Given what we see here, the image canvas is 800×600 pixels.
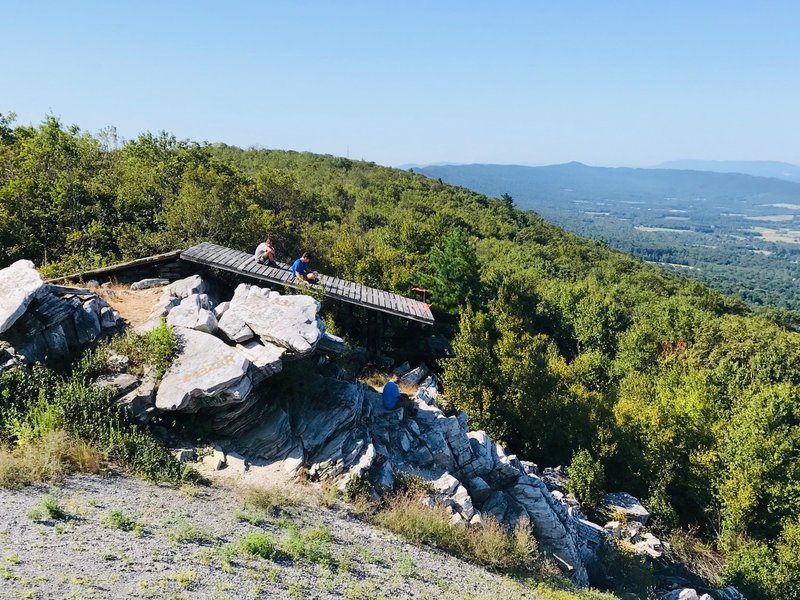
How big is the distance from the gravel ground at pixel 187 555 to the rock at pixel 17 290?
385 centimetres

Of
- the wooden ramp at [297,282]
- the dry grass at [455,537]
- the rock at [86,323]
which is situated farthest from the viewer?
the wooden ramp at [297,282]

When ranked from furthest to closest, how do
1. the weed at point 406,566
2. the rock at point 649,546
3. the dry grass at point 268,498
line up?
1. the rock at point 649,546
2. the dry grass at point 268,498
3. the weed at point 406,566

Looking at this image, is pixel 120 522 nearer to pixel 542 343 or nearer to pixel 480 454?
pixel 480 454

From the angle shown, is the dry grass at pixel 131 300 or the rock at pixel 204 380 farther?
the dry grass at pixel 131 300

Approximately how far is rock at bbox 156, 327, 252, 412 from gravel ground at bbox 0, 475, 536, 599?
5.87ft

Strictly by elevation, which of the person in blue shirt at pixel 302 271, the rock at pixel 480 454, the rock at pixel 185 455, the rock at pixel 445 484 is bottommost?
the rock at pixel 480 454

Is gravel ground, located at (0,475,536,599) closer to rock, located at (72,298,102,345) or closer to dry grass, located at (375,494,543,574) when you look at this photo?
dry grass, located at (375,494,543,574)

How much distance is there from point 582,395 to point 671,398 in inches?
173

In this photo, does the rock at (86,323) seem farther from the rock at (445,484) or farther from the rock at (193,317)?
the rock at (445,484)

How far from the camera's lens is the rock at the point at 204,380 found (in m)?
11.1

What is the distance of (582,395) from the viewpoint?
23.0 metres

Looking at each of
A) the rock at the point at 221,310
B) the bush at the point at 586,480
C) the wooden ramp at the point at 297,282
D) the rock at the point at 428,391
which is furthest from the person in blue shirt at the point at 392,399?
the bush at the point at 586,480

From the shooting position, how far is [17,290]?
11508mm

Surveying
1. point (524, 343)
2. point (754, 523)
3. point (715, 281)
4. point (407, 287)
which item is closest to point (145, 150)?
point (407, 287)
